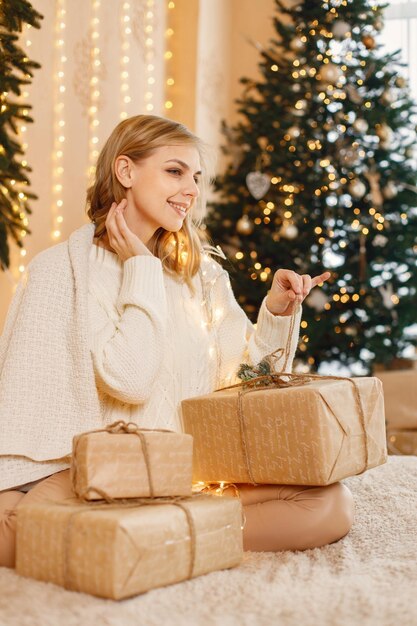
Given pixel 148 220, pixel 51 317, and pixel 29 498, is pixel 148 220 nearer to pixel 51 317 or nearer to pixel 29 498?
pixel 51 317

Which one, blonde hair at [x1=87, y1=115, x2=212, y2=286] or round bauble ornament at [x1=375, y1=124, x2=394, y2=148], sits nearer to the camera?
blonde hair at [x1=87, y1=115, x2=212, y2=286]

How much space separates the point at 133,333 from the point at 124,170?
53 cm

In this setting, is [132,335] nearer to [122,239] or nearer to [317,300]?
[122,239]

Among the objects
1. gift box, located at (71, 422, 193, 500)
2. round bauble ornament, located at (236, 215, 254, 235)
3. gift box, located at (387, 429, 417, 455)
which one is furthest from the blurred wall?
gift box, located at (387, 429, 417, 455)

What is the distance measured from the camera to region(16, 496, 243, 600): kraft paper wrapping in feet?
4.44

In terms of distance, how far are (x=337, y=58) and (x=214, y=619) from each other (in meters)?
3.41

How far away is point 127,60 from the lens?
12.9ft

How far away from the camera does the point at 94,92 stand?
3.59m

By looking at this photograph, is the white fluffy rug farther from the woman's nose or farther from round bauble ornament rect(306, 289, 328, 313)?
round bauble ornament rect(306, 289, 328, 313)

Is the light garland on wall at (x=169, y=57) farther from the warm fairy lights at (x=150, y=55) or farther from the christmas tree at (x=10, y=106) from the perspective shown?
the christmas tree at (x=10, y=106)

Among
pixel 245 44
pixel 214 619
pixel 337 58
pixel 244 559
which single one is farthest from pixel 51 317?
pixel 245 44

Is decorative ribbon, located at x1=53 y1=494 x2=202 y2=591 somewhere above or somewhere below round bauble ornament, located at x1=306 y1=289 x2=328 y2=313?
below

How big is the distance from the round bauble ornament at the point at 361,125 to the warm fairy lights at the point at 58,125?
1495 millimetres

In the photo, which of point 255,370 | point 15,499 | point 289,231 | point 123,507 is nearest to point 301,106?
point 289,231
